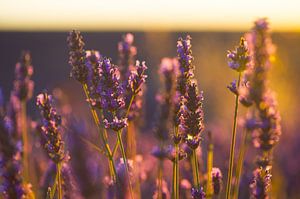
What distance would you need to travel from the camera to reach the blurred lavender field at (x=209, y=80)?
3.91 metres

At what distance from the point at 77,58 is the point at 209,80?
1024 cm

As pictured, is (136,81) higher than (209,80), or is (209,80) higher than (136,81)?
(209,80)

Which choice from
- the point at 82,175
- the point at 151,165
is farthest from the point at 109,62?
the point at 151,165

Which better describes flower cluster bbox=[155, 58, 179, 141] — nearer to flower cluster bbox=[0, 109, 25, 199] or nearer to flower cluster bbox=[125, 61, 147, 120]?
flower cluster bbox=[125, 61, 147, 120]

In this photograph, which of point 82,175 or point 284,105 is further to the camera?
point 284,105

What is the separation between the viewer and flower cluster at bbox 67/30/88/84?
7.68ft

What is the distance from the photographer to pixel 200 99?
2232 millimetres

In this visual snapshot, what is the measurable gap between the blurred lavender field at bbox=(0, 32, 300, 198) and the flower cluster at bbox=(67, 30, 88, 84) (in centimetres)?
24

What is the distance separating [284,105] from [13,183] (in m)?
7.43

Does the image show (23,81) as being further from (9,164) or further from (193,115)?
(9,164)

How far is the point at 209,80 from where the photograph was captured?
12.5m

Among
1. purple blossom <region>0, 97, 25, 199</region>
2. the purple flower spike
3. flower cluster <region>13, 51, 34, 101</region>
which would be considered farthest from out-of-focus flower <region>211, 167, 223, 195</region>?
flower cluster <region>13, 51, 34, 101</region>

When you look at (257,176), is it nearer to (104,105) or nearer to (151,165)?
(104,105)

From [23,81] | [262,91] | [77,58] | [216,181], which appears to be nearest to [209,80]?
[23,81]
